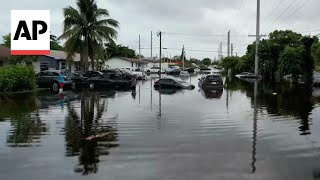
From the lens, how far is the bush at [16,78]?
3009 cm

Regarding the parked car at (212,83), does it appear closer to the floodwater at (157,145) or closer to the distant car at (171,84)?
the distant car at (171,84)

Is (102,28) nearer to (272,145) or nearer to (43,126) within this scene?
(43,126)

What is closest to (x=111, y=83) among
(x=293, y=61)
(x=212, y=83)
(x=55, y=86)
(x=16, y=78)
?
(x=55, y=86)

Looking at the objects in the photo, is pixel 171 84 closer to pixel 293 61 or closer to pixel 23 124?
pixel 293 61

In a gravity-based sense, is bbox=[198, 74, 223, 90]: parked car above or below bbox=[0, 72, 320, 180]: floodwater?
above

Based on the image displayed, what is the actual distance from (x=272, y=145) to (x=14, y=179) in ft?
20.9

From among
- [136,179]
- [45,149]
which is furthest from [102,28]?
[136,179]

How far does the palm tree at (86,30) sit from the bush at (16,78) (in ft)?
46.6

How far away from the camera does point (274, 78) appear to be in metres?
66.2

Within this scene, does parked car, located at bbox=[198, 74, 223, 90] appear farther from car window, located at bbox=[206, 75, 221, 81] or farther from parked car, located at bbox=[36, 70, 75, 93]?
parked car, located at bbox=[36, 70, 75, 93]

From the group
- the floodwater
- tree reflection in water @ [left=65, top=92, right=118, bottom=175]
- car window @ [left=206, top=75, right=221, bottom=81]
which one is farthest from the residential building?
tree reflection in water @ [left=65, top=92, right=118, bottom=175]

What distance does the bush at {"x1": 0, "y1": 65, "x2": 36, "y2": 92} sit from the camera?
3009 centimetres

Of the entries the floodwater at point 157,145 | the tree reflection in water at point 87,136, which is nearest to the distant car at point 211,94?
the floodwater at point 157,145

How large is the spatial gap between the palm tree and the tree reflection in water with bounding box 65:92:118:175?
29488mm
